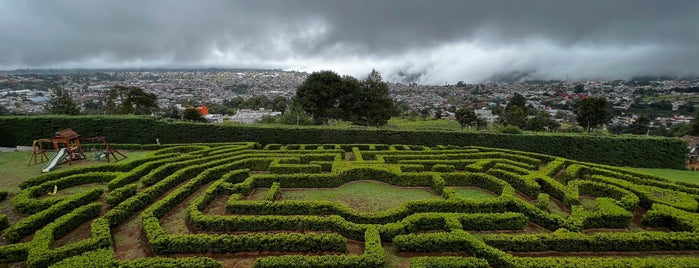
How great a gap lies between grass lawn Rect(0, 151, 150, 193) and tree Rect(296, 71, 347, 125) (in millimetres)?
20822

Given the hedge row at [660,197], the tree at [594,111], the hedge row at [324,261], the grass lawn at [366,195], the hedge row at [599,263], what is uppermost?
the tree at [594,111]

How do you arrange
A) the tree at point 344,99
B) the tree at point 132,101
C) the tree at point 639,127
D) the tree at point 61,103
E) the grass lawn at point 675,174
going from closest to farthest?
the grass lawn at point 675,174, the tree at point 61,103, the tree at point 344,99, the tree at point 132,101, the tree at point 639,127

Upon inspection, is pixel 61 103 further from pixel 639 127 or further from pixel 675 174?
pixel 639 127

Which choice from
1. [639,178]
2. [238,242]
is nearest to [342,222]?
[238,242]

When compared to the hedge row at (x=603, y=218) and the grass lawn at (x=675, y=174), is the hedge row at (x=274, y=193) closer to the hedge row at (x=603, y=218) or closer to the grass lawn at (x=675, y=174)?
the hedge row at (x=603, y=218)

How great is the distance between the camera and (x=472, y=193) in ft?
Answer: 46.7

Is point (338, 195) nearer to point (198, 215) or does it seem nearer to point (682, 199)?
point (198, 215)

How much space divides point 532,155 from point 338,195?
13.8m

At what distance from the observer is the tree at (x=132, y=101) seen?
43.3 metres

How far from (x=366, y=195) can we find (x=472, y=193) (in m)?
4.94

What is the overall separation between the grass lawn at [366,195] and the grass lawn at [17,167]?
12.2 metres

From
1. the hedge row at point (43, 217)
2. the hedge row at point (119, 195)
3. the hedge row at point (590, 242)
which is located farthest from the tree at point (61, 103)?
the hedge row at point (590, 242)

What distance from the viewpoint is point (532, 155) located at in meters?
19.9

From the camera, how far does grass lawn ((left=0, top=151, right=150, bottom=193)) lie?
47.6ft
